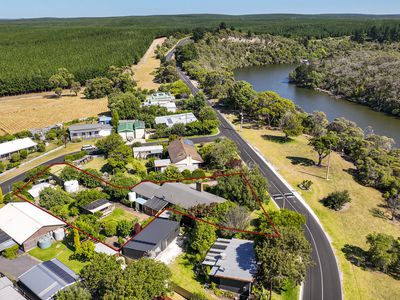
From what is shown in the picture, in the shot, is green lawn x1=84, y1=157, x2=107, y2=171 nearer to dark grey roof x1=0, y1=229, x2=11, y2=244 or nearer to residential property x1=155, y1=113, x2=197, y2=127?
residential property x1=155, y1=113, x2=197, y2=127

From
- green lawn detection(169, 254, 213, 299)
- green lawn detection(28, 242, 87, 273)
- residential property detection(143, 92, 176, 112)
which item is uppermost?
residential property detection(143, 92, 176, 112)

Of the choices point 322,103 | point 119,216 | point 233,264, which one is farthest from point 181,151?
point 322,103

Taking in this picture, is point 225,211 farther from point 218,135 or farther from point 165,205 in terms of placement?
point 218,135

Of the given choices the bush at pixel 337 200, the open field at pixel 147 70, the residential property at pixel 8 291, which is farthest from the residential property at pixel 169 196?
the open field at pixel 147 70

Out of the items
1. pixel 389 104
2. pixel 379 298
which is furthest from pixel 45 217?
pixel 389 104

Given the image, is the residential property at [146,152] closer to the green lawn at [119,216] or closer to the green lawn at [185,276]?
the green lawn at [119,216]

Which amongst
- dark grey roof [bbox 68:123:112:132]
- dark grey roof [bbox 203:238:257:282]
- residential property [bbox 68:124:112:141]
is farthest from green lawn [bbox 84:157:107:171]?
dark grey roof [bbox 203:238:257:282]

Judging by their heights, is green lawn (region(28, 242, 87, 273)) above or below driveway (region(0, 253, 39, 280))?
below
